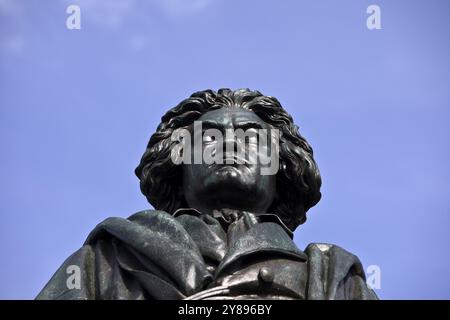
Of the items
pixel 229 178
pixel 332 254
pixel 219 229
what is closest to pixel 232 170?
pixel 229 178

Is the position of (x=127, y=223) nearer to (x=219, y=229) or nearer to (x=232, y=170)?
(x=219, y=229)

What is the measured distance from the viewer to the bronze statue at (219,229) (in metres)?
14.7

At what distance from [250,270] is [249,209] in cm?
171

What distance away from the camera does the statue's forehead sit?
16875mm

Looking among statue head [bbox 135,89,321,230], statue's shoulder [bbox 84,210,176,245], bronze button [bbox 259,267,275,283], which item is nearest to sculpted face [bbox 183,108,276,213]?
A: statue head [bbox 135,89,321,230]

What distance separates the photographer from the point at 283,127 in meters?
17.5

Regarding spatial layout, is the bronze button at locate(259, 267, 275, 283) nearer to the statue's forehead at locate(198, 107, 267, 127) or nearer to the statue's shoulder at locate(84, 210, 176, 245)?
the statue's shoulder at locate(84, 210, 176, 245)

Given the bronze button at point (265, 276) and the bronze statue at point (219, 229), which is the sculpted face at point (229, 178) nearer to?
the bronze statue at point (219, 229)

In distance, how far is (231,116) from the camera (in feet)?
55.6

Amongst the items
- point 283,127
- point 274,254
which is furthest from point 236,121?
point 274,254

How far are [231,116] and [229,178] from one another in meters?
0.81

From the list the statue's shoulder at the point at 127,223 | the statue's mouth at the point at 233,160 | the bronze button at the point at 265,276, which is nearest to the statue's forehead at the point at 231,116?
the statue's mouth at the point at 233,160
